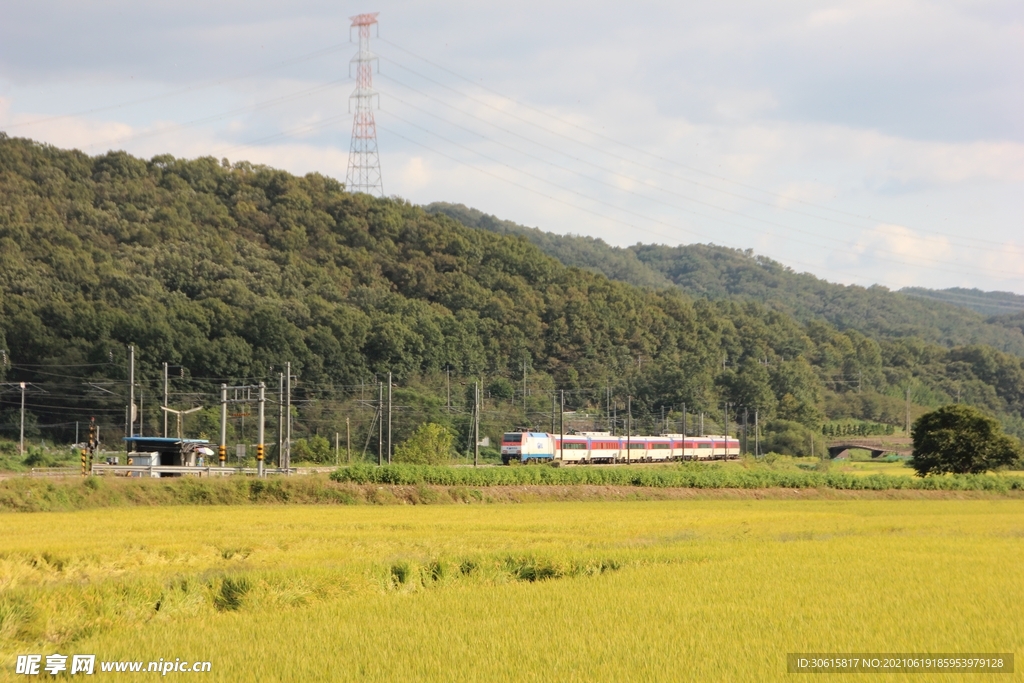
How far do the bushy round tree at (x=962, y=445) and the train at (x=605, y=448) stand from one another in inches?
748

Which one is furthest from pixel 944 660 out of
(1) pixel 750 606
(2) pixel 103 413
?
(2) pixel 103 413

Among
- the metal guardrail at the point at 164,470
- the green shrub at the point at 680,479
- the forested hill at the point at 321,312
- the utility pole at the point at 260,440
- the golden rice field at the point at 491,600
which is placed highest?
the forested hill at the point at 321,312

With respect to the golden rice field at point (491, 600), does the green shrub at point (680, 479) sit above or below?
below

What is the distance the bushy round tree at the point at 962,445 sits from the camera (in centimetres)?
5669

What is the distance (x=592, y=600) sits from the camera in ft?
42.9

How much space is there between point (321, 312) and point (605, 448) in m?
30.4

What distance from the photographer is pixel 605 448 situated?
67.7 metres

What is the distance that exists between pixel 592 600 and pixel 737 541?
8833 millimetres

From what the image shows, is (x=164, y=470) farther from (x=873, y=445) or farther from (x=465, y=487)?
(x=873, y=445)

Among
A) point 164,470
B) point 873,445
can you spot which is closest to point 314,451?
point 164,470

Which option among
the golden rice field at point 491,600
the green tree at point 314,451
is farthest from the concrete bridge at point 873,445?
the golden rice field at point 491,600

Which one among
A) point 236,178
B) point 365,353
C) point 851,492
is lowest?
point 851,492

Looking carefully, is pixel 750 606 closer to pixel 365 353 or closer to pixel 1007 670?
pixel 1007 670

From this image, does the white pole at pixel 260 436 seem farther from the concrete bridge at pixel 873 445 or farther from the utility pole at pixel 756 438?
the concrete bridge at pixel 873 445
